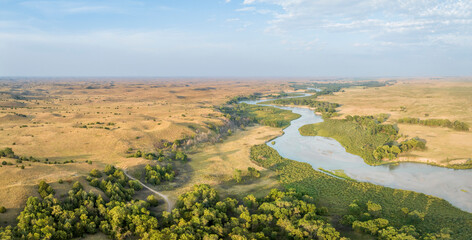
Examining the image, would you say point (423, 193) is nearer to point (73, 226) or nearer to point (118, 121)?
point (73, 226)

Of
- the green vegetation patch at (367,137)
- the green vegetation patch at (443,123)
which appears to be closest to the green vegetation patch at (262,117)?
the green vegetation patch at (367,137)

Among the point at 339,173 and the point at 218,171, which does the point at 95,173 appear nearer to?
the point at 218,171

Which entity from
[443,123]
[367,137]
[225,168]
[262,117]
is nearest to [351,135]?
[367,137]

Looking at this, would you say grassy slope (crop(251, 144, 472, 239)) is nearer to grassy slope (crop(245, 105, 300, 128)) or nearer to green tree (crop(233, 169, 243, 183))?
green tree (crop(233, 169, 243, 183))

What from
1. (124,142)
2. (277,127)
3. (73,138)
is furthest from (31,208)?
(277,127)

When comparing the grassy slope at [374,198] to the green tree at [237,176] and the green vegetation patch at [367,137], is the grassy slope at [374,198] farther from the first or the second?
the green vegetation patch at [367,137]

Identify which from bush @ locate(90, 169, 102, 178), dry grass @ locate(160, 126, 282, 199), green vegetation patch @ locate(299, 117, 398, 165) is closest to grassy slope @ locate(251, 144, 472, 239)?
dry grass @ locate(160, 126, 282, 199)

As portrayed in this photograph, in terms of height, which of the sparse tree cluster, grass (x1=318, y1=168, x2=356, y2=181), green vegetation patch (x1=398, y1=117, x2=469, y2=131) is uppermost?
green vegetation patch (x1=398, y1=117, x2=469, y2=131)
